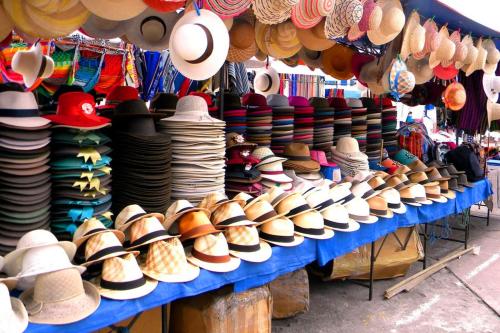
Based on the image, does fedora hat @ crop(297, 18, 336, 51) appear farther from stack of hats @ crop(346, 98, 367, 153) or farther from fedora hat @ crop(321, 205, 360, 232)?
fedora hat @ crop(321, 205, 360, 232)

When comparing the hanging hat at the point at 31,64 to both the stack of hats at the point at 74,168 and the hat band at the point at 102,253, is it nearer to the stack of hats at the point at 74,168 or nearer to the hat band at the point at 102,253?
the stack of hats at the point at 74,168

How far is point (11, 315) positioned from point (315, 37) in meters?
3.22

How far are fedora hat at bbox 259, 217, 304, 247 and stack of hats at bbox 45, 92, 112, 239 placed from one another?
978mm

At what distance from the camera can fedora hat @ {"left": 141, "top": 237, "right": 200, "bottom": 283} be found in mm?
2160

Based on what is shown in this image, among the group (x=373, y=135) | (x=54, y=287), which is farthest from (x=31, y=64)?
(x=373, y=135)

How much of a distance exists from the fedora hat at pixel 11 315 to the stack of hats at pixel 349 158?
3211mm

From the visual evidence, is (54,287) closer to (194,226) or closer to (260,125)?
(194,226)

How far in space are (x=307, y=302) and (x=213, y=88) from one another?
3.26m

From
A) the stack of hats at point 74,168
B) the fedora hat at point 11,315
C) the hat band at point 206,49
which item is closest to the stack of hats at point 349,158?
the hat band at point 206,49

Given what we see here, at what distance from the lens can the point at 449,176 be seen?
487cm

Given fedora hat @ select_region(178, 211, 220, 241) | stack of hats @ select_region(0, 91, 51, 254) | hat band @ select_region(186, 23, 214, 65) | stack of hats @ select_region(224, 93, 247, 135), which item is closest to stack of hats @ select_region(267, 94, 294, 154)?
stack of hats @ select_region(224, 93, 247, 135)

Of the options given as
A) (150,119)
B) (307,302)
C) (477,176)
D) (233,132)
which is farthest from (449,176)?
(150,119)

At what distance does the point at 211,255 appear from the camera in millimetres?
2332

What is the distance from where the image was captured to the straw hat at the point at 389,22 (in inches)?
150
